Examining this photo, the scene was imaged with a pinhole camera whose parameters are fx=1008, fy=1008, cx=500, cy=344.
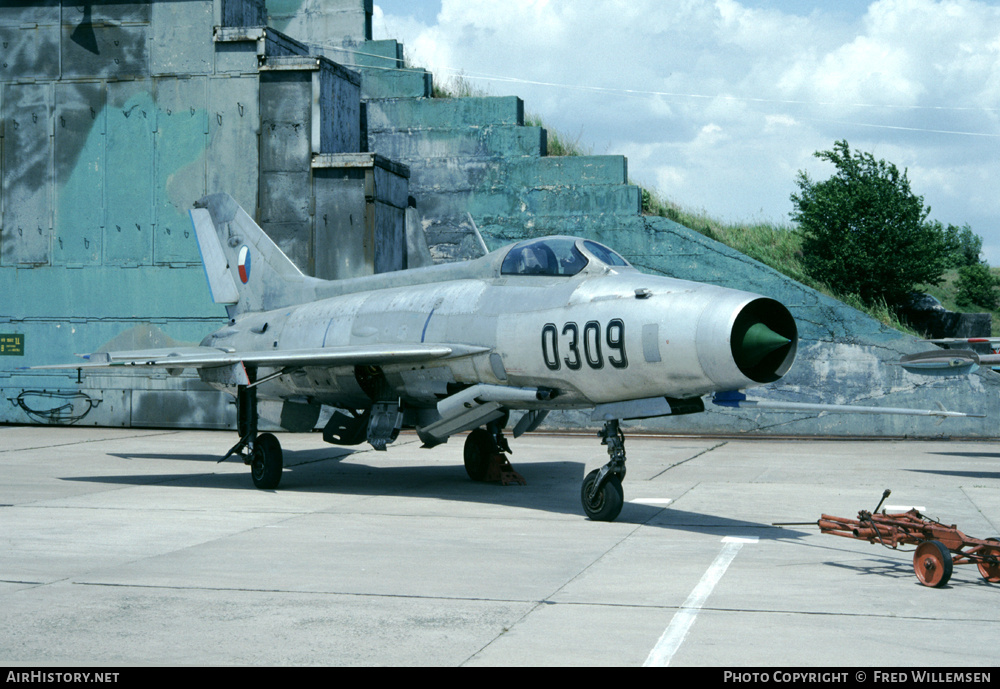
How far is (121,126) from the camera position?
79.4ft

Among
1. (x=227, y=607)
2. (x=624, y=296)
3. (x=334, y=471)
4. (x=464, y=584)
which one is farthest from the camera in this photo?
(x=334, y=471)

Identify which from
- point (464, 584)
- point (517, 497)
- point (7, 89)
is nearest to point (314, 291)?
point (517, 497)

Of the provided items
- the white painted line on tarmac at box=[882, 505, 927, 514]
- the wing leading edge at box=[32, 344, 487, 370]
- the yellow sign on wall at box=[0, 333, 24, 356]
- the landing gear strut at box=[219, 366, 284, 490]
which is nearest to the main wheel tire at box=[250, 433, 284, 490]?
the landing gear strut at box=[219, 366, 284, 490]

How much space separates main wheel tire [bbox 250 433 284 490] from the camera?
14.0 metres

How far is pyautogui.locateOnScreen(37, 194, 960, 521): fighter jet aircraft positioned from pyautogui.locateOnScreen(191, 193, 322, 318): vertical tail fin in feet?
0.10

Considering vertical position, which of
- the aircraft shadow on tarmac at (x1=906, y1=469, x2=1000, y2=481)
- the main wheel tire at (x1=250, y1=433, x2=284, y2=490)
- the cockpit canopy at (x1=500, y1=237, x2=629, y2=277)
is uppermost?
the cockpit canopy at (x1=500, y1=237, x2=629, y2=277)

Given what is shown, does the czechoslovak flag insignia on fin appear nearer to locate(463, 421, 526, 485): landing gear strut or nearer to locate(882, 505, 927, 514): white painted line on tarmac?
locate(463, 421, 526, 485): landing gear strut

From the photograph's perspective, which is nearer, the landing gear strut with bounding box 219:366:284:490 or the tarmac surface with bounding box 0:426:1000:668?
the tarmac surface with bounding box 0:426:1000:668

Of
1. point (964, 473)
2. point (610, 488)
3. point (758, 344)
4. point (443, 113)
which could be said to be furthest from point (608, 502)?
point (443, 113)

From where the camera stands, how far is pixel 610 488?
10781mm

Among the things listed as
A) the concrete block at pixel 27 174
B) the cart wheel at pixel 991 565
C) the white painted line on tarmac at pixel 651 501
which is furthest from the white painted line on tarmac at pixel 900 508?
the concrete block at pixel 27 174

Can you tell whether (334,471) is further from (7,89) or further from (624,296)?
(7,89)

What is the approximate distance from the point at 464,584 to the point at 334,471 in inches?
349

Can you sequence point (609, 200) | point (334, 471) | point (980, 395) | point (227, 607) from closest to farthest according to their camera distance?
point (227, 607) → point (334, 471) → point (980, 395) → point (609, 200)
